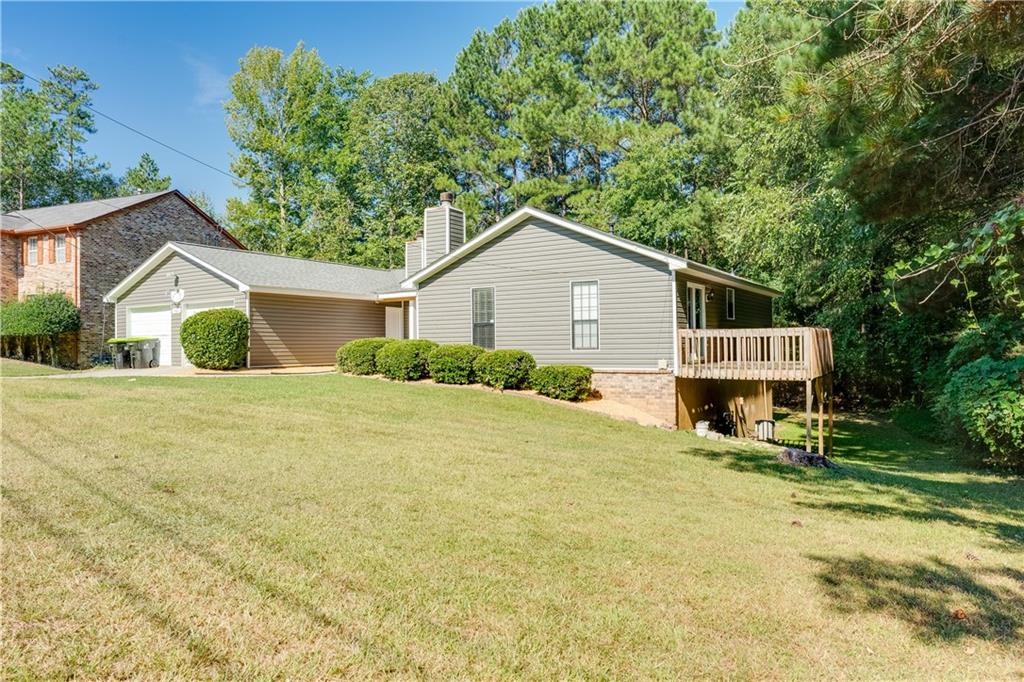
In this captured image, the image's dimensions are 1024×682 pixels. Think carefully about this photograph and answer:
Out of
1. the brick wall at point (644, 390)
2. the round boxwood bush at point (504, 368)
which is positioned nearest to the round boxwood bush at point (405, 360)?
the round boxwood bush at point (504, 368)

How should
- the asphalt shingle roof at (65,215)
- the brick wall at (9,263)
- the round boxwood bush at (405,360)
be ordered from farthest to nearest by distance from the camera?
the brick wall at (9,263)
the asphalt shingle roof at (65,215)
the round boxwood bush at (405,360)

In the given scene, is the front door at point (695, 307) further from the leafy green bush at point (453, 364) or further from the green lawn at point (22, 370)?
the green lawn at point (22, 370)

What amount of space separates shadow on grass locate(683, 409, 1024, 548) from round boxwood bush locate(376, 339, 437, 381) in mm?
7214

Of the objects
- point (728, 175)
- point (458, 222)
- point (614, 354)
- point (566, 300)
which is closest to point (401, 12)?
point (458, 222)

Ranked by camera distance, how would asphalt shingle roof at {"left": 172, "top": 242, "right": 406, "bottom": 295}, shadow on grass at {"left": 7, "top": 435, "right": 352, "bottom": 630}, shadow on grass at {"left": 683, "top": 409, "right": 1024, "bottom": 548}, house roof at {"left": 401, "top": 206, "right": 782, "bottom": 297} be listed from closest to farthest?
shadow on grass at {"left": 7, "top": 435, "right": 352, "bottom": 630}
shadow on grass at {"left": 683, "top": 409, "right": 1024, "bottom": 548}
house roof at {"left": 401, "top": 206, "right": 782, "bottom": 297}
asphalt shingle roof at {"left": 172, "top": 242, "right": 406, "bottom": 295}

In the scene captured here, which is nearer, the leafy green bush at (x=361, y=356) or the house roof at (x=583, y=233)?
the house roof at (x=583, y=233)

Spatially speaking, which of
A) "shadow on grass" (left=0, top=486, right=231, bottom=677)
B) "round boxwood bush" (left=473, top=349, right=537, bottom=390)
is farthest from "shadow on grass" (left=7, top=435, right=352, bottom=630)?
"round boxwood bush" (left=473, top=349, right=537, bottom=390)

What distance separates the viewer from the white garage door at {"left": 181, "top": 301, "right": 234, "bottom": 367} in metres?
17.7

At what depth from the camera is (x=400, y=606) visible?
11.0ft

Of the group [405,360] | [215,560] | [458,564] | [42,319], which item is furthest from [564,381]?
[42,319]

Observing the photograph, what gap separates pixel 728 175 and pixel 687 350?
1412cm

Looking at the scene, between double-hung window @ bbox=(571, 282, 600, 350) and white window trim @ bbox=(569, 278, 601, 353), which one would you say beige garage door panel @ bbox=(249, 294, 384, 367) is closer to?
white window trim @ bbox=(569, 278, 601, 353)

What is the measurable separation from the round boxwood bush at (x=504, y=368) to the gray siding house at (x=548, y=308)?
37.7 inches

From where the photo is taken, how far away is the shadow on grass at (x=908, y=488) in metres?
6.55
